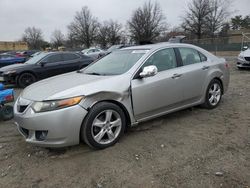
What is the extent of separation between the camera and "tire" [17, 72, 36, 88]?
9.93m

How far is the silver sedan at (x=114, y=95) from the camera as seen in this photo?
10.9ft

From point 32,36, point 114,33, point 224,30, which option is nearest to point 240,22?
point 224,30

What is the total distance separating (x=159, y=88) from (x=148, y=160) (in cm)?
133

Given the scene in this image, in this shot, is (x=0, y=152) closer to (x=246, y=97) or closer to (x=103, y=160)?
(x=103, y=160)

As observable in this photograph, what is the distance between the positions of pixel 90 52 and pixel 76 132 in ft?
69.1

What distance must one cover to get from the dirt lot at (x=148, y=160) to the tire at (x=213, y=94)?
689 mm

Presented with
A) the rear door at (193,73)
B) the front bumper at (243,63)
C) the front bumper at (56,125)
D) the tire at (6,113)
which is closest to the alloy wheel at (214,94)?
the rear door at (193,73)

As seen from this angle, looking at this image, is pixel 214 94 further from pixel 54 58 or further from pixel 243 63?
pixel 54 58

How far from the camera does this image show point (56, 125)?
10.7 feet

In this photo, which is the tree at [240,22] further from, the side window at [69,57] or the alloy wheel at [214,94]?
the alloy wheel at [214,94]

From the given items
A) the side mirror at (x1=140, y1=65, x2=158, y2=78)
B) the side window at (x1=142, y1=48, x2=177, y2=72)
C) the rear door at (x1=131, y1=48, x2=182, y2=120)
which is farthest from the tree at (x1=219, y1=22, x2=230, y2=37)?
the side mirror at (x1=140, y1=65, x2=158, y2=78)

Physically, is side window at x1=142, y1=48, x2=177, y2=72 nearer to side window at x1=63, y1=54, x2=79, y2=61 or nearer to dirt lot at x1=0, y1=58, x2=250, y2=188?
dirt lot at x1=0, y1=58, x2=250, y2=188

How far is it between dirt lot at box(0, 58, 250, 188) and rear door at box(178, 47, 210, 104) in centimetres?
57

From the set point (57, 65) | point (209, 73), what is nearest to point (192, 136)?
point (209, 73)
